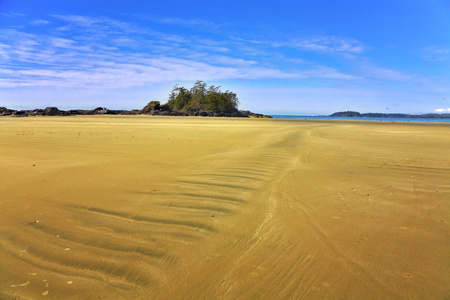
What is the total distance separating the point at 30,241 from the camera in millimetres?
2480

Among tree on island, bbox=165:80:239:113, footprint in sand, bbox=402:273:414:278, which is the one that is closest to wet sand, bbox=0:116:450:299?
footprint in sand, bbox=402:273:414:278

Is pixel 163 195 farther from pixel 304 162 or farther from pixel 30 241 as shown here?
pixel 304 162

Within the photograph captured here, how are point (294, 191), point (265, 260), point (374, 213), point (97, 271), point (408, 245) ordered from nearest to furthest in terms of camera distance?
1. point (97, 271)
2. point (265, 260)
3. point (408, 245)
4. point (374, 213)
5. point (294, 191)

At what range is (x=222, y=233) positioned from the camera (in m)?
2.68

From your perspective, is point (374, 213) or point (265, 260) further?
A: point (374, 213)

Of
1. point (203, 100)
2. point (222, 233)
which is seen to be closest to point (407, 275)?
point (222, 233)

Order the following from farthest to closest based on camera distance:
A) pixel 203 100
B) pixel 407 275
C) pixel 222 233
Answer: pixel 203 100 < pixel 222 233 < pixel 407 275

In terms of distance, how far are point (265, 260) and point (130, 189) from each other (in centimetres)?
260

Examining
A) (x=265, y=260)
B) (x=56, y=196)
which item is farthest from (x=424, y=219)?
(x=56, y=196)

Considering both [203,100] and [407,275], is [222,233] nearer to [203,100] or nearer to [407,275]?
[407,275]

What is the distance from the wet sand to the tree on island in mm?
67410

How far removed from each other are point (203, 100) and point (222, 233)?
72459 mm

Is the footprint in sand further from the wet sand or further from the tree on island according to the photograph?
the tree on island

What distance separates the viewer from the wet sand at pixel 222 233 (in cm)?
190
